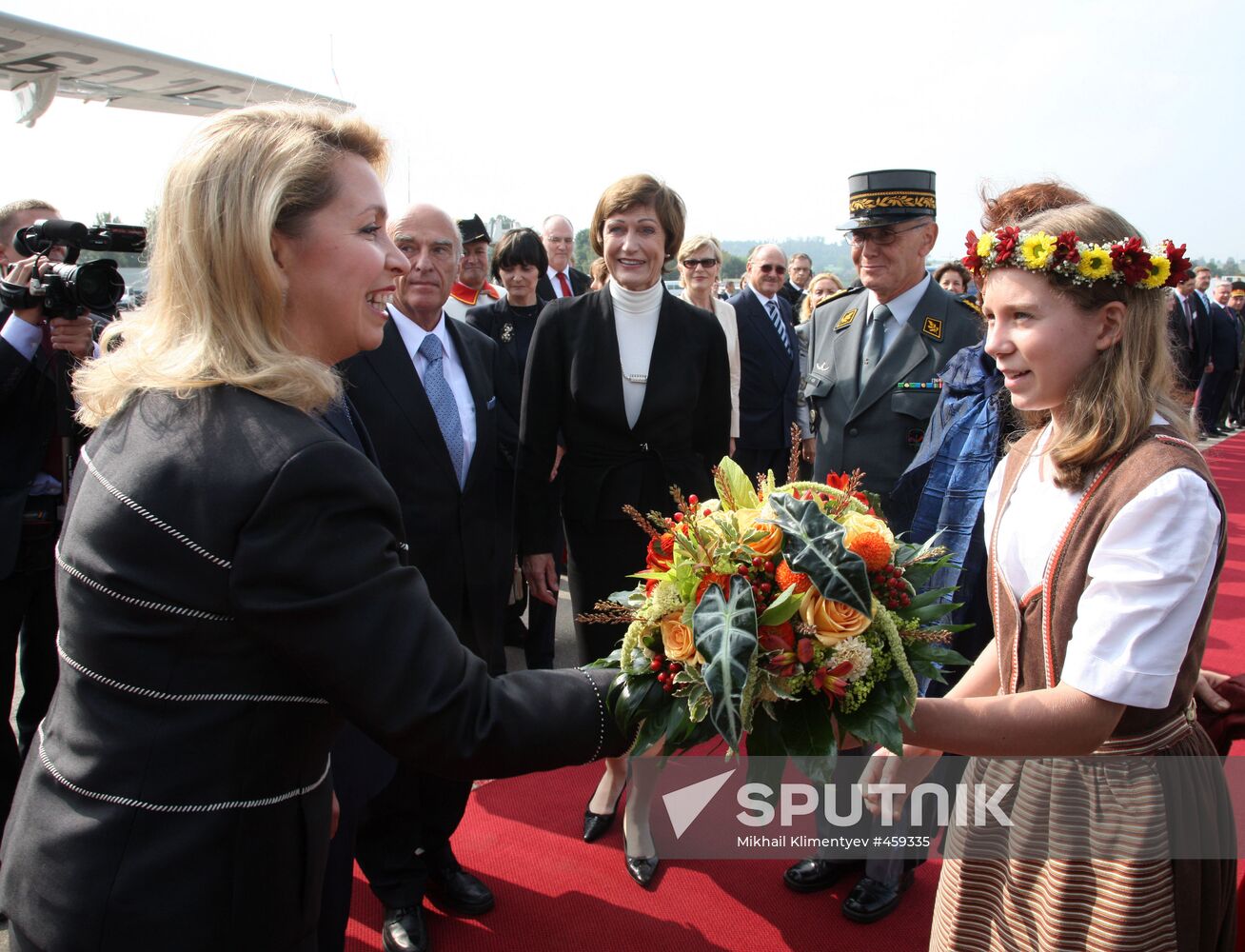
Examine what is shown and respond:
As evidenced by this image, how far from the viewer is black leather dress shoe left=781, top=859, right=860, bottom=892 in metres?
3.02

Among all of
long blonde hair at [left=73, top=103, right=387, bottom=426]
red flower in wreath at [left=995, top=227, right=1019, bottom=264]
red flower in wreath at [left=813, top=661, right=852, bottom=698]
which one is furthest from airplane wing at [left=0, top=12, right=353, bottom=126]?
red flower in wreath at [left=813, top=661, right=852, bottom=698]

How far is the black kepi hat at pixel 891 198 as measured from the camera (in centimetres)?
329

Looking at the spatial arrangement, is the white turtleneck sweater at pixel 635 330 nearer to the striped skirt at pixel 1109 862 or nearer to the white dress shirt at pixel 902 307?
the white dress shirt at pixel 902 307

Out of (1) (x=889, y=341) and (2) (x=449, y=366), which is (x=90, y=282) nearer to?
(2) (x=449, y=366)

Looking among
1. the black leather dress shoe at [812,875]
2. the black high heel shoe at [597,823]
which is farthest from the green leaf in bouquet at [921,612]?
the black high heel shoe at [597,823]

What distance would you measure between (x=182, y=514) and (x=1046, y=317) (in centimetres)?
149

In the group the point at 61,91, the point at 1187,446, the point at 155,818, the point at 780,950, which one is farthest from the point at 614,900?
the point at 61,91

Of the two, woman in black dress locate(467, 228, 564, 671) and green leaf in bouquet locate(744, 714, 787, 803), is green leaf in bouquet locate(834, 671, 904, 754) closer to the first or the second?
green leaf in bouquet locate(744, 714, 787, 803)

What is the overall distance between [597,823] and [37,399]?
98.5 inches

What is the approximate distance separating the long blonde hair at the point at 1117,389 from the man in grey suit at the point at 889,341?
1.49 m

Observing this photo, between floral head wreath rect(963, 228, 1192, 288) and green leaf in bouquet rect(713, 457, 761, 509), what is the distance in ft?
2.29

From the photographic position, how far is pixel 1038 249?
1.66m

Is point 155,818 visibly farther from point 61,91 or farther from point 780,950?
point 61,91

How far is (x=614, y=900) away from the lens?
9.69ft
